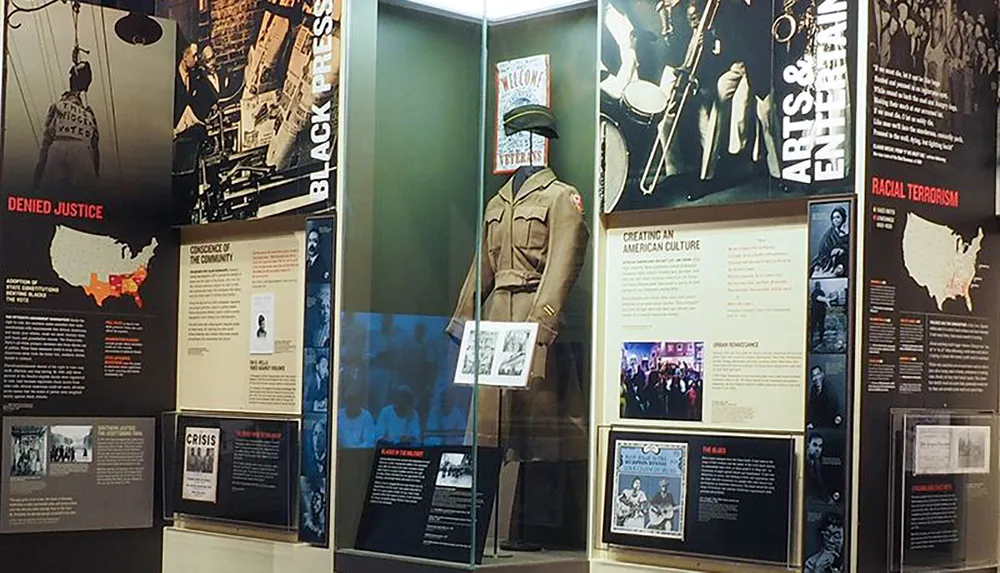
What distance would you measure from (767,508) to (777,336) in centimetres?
52

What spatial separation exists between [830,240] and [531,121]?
122 centimetres

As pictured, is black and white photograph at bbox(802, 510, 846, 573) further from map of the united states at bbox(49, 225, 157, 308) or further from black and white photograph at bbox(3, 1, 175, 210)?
black and white photograph at bbox(3, 1, 175, 210)

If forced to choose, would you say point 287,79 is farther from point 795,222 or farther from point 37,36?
point 795,222

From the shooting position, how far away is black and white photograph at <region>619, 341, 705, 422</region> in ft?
15.8

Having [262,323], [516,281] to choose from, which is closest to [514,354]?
[516,281]

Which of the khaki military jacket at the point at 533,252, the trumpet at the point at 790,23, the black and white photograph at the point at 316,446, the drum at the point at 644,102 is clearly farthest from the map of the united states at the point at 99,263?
the trumpet at the point at 790,23

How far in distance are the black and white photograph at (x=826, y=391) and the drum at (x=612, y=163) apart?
3.16ft

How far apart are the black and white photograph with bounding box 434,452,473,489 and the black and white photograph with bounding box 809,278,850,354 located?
1176mm

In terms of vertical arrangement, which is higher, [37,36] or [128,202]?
[37,36]

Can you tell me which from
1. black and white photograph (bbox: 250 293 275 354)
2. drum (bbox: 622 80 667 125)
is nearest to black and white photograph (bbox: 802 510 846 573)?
drum (bbox: 622 80 667 125)

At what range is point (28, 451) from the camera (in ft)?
18.8

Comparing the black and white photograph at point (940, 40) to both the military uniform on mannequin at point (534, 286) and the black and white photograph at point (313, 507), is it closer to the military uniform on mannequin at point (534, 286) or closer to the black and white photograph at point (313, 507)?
the military uniform on mannequin at point (534, 286)

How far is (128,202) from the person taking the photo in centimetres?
613

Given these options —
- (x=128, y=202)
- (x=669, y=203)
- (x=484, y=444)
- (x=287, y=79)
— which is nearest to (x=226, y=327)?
(x=128, y=202)
